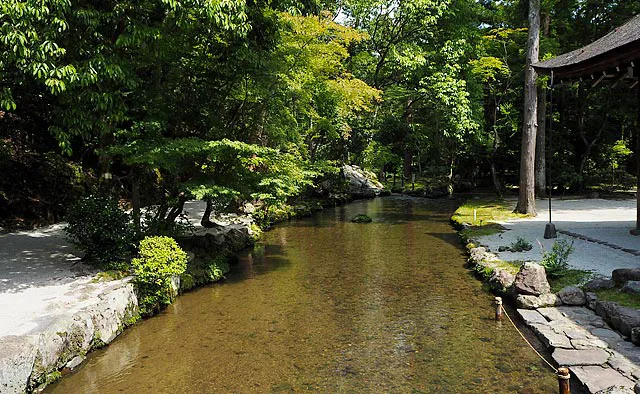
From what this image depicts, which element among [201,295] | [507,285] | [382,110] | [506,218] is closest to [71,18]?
[201,295]

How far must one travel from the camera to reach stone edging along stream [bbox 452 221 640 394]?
18.2 ft

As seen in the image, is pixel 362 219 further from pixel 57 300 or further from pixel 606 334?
pixel 57 300

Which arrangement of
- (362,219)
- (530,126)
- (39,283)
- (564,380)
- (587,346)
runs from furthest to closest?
(362,219)
(530,126)
(39,283)
(587,346)
(564,380)

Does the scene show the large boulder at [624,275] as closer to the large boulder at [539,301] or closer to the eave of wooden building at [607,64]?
the large boulder at [539,301]

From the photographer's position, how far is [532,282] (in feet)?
28.1

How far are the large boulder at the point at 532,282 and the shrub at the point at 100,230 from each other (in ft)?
26.7

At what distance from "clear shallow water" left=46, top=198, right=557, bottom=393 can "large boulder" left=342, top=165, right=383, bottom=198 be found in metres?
19.1

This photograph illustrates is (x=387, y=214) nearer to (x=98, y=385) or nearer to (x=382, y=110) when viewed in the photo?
(x=382, y=110)

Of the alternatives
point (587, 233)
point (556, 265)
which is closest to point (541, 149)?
point (587, 233)

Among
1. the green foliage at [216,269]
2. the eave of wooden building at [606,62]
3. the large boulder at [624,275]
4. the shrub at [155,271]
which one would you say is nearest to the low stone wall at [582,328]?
the large boulder at [624,275]

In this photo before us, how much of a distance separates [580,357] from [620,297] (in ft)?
7.38

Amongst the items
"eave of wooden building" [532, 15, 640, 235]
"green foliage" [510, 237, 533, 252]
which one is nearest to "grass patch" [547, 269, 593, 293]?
"green foliage" [510, 237, 533, 252]

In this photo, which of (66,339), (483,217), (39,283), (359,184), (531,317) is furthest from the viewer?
(359,184)

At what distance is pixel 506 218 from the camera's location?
1766cm
